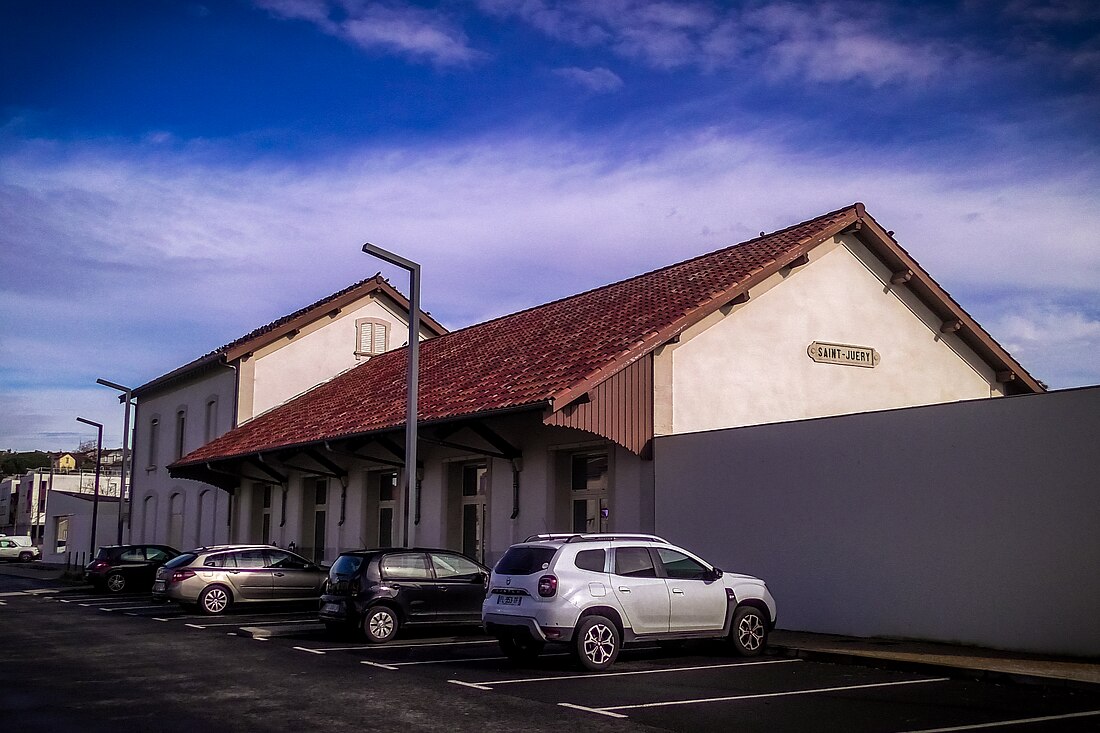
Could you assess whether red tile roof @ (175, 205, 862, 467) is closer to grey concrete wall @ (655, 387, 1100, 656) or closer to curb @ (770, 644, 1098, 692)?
grey concrete wall @ (655, 387, 1100, 656)

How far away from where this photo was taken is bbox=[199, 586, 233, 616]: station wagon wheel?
2288 cm

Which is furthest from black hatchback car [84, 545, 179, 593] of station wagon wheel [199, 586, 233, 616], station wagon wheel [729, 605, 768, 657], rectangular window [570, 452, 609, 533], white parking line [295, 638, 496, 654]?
station wagon wheel [729, 605, 768, 657]

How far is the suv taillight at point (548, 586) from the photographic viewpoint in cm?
1309

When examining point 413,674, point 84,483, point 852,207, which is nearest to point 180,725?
point 413,674

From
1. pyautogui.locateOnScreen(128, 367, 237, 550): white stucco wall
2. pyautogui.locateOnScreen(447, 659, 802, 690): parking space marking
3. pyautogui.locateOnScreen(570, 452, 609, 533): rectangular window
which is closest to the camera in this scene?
pyautogui.locateOnScreen(447, 659, 802, 690): parking space marking

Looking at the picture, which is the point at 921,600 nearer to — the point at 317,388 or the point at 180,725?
the point at 180,725

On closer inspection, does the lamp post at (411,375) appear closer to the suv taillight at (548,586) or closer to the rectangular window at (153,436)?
the suv taillight at (548,586)

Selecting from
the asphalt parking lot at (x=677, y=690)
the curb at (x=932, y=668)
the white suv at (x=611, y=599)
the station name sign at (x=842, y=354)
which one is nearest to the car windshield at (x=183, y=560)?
the asphalt parking lot at (x=677, y=690)

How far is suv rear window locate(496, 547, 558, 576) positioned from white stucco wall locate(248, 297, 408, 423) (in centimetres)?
2329

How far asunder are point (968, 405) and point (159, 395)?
36379 mm

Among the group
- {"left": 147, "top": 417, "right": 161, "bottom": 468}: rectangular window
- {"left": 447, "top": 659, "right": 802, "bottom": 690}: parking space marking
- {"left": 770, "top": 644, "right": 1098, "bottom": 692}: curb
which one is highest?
{"left": 147, "top": 417, "right": 161, "bottom": 468}: rectangular window

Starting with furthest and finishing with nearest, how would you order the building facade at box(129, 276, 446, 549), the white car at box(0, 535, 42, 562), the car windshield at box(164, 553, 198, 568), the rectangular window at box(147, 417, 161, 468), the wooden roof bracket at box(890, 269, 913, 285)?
the white car at box(0, 535, 42, 562), the rectangular window at box(147, 417, 161, 468), the building facade at box(129, 276, 446, 549), the car windshield at box(164, 553, 198, 568), the wooden roof bracket at box(890, 269, 913, 285)

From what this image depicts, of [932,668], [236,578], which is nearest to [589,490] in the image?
[236,578]

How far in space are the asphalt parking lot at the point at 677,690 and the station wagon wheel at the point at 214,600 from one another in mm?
5557
